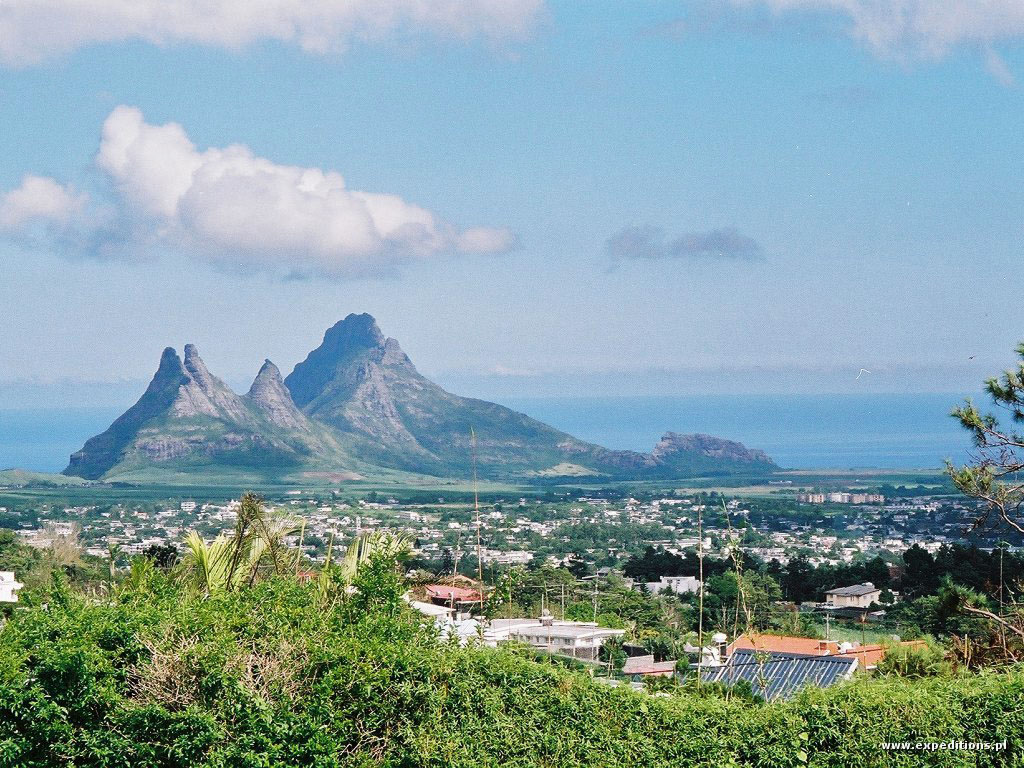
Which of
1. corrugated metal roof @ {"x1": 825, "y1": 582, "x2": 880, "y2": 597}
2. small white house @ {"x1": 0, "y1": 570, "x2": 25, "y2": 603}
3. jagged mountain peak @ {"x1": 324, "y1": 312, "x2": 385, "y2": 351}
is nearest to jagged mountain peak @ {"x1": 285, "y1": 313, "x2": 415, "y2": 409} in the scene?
jagged mountain peak @ {"x1": 324, "y1": 312, "x2": 385, "y2": 351}

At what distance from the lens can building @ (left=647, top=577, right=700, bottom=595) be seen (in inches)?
947

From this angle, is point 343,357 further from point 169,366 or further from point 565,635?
point 565,635

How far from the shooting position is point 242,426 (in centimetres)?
9012

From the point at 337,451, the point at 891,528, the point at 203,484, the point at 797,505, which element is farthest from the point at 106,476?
the point at 891,528

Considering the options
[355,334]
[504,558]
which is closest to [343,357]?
[355,334]

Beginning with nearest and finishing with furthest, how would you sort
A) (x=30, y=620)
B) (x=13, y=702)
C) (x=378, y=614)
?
(x=13, y=702) → (x=30, y=620) → (x=378, y=614)

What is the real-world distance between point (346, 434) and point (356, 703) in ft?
318

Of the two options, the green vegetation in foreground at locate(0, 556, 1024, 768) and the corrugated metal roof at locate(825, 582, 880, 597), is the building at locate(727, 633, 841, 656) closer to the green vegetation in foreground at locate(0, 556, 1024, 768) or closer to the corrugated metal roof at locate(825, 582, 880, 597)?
the green vegetation in foreground at locate(0, 556, 1024, 768)

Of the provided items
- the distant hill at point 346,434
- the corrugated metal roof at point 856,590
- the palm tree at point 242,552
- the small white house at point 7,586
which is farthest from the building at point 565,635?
the distant hill at point 346,434

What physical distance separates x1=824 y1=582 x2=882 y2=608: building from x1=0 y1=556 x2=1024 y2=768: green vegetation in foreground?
15.2 meters

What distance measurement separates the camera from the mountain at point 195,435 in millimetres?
84438

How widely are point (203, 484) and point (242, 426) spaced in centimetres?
1540

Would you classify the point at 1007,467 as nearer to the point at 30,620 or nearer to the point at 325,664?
the point at 325,664

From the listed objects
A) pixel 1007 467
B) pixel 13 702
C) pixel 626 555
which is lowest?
pixel 626 555
